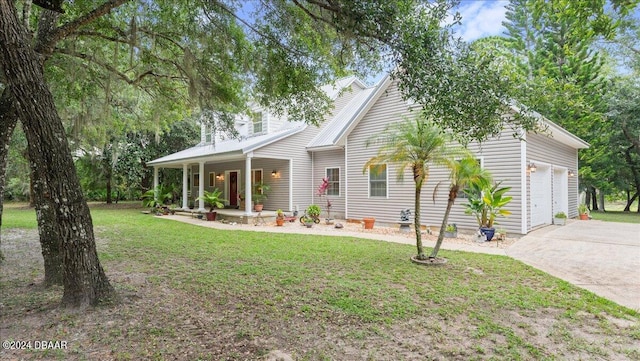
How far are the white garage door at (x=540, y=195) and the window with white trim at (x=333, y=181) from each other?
6.74 meters

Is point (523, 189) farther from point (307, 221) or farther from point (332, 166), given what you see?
point (332, 166)

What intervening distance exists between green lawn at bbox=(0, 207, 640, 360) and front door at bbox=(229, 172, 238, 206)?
1047 centimetres

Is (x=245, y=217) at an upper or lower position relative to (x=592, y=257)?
upper

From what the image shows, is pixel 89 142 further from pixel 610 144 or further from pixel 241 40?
pixel 610 144

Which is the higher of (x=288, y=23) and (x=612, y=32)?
(x=288, y=23)

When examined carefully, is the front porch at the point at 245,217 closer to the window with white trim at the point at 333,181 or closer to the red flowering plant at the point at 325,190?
the red flowering plant at the point at 325,190

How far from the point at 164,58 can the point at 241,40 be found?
6.31 ft

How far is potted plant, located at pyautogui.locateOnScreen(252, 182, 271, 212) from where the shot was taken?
45.9 ft

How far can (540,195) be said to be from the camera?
1091 cm

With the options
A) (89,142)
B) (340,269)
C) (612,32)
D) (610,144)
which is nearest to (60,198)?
(340,269)

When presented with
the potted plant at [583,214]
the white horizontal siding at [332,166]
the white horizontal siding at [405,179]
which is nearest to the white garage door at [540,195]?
the white horizontal siding at [405,179]

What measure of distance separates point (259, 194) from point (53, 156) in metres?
12.0

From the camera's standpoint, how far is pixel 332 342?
3.21 m

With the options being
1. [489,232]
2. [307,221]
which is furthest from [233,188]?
[489,232]
